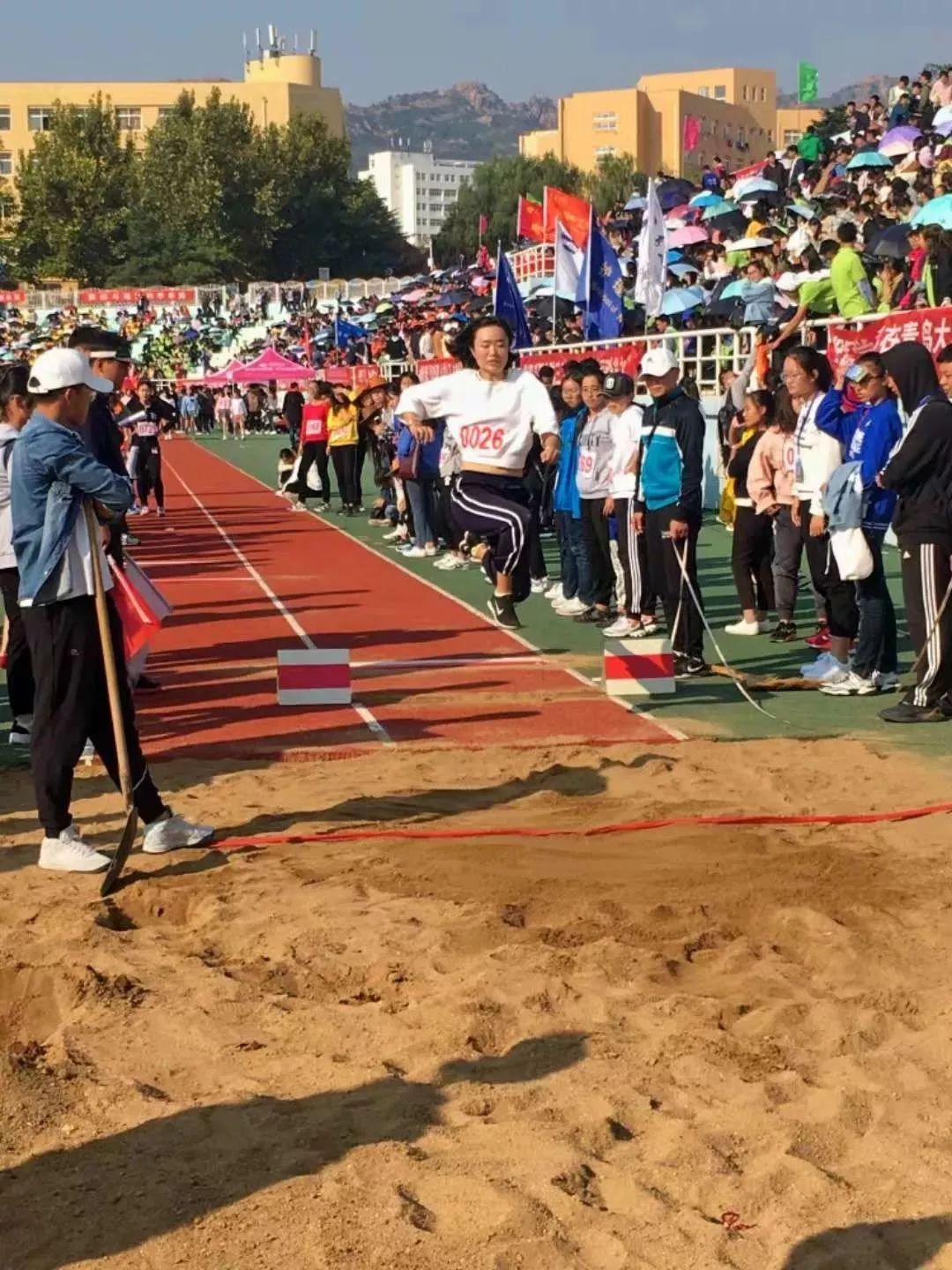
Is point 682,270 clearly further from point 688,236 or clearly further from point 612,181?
point 612,181

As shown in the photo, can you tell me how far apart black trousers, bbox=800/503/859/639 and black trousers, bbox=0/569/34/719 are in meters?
4.67

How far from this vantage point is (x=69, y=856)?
21.9 feet

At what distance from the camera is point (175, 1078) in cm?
460

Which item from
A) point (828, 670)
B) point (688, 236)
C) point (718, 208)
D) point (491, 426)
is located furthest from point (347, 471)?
point (828, 670)

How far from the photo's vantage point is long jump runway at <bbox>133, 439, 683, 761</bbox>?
9.23 meters

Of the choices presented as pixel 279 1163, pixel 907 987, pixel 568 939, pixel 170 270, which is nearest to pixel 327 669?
pixel 568 939

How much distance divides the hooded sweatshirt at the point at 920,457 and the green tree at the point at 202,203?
94.5m

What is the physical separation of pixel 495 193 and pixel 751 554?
114138mm

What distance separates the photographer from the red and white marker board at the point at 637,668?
9.90m

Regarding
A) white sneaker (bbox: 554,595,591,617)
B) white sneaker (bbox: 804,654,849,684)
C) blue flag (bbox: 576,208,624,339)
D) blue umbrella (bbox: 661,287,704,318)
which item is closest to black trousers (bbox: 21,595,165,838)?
white sneaker (bbox: 804,654,849,684)

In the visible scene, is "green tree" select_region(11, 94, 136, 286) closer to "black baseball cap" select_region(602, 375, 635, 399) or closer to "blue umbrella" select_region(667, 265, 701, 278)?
"blue umbrella" select_region(667, 265, 701, 278)

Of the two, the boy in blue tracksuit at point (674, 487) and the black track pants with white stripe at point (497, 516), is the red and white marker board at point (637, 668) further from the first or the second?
the black track pants with white stripe at point (497, 516)

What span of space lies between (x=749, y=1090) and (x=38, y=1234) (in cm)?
180

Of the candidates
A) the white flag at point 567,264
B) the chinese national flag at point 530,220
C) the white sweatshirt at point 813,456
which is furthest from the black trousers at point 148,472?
the white sweatshirt at point 813,456
